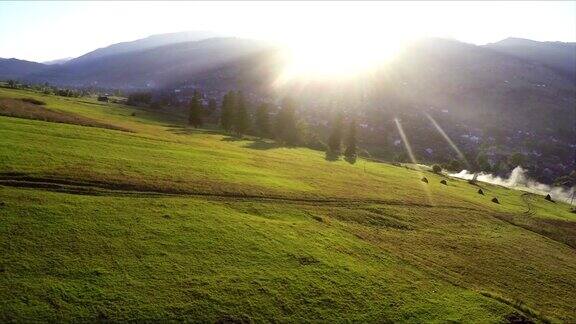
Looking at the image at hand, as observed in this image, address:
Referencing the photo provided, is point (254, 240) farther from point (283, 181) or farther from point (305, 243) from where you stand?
point (283, 181)

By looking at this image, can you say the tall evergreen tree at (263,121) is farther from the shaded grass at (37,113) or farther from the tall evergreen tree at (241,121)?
the shaded grass at (37,113)

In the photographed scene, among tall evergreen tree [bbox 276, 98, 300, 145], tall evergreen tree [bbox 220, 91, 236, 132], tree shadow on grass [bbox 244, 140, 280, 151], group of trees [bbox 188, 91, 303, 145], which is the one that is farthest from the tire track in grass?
tall evergreen tree [bbox 220, 91, 236, 132]

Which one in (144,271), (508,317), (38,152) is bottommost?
(508,317)

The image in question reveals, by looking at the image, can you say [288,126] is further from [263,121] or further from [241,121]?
[241,121]

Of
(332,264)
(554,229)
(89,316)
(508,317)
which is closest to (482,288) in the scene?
Answer: (508,317)

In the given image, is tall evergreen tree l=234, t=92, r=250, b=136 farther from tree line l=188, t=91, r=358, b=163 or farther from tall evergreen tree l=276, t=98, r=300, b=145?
tall evergreen tree l=276, t=98, r=300, b=145

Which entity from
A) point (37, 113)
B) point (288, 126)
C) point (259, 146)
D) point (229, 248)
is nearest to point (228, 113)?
point (288, 126)
